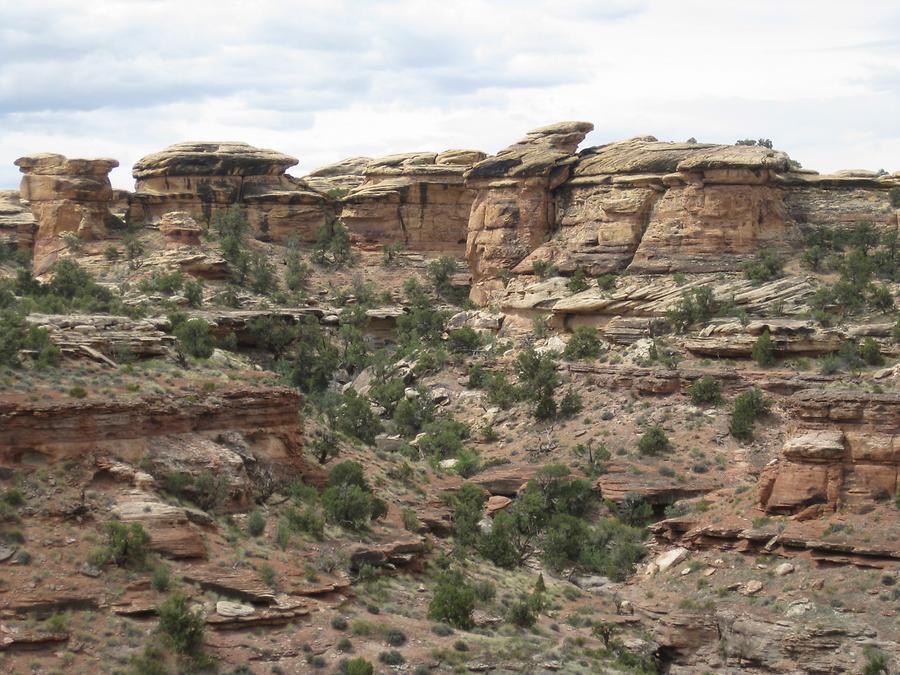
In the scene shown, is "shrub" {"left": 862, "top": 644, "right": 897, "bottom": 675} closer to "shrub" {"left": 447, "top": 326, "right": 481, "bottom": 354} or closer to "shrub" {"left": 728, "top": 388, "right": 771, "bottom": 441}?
"shrub" {"left": 728, "top": 388, "right": 771, "bottom": 441}

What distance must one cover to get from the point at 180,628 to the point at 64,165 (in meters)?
62.7

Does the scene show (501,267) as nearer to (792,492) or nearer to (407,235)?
(407,235)

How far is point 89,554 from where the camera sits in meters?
39.8

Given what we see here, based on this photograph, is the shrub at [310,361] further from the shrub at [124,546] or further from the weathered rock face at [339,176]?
the shrub at [124,546]

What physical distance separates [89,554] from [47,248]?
5826 centimetres

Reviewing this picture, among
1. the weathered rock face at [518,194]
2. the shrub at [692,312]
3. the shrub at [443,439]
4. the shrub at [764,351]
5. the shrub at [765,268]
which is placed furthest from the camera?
the weathered rock face at [518,194]

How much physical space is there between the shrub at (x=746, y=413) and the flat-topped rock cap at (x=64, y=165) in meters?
46.5

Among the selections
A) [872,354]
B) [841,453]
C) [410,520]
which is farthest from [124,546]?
[872,354]

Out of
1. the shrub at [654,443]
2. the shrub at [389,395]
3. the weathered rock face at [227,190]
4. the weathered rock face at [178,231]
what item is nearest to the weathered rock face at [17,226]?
the weathered rock face at [227,190]

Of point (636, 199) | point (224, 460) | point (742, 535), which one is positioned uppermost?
point (636, 199)

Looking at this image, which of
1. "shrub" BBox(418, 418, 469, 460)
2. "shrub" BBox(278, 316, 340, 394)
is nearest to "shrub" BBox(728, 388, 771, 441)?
"shrub" BBox(418, 418, 469, 460)

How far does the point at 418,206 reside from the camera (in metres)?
102

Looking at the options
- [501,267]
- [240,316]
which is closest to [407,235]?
[501,267]

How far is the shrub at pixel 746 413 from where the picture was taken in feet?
217
